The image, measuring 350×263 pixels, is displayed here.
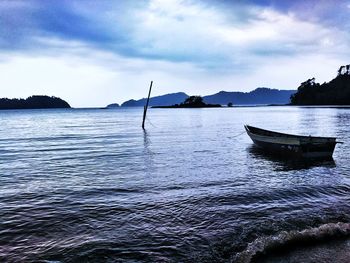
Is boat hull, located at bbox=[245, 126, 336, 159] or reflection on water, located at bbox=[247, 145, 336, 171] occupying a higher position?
boat hull, located at bbox=[245, 126, 336, 159]

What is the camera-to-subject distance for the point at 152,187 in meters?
15.4

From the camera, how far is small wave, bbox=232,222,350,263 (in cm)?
808

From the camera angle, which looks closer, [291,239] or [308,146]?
[291,239]

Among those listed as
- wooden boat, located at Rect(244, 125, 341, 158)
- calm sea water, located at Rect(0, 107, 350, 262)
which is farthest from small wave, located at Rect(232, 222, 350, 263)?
wooden boat, located at Rect(244, 125, 341, 158)

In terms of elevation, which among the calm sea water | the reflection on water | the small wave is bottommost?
the reflection on water

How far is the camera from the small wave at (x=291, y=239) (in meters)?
8.08

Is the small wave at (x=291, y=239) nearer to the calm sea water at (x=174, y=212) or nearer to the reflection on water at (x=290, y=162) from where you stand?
the calm sea water at (x=174, y=212)

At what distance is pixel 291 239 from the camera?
8.79 metres

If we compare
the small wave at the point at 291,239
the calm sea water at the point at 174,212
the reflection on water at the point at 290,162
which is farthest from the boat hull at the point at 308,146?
the small wave at the point at 291,239

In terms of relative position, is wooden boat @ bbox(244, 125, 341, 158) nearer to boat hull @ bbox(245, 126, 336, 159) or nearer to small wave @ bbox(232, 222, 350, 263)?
boat hull @ bbox(245, 126, 336, 159)

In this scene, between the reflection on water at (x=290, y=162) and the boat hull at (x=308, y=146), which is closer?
the reflection on water at (x=290, y=162)

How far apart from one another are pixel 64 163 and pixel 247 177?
12.7 metres

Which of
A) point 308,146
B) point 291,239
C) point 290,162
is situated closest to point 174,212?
point 291,239

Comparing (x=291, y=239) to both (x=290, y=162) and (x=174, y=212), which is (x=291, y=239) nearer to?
(x=174, y=212)
